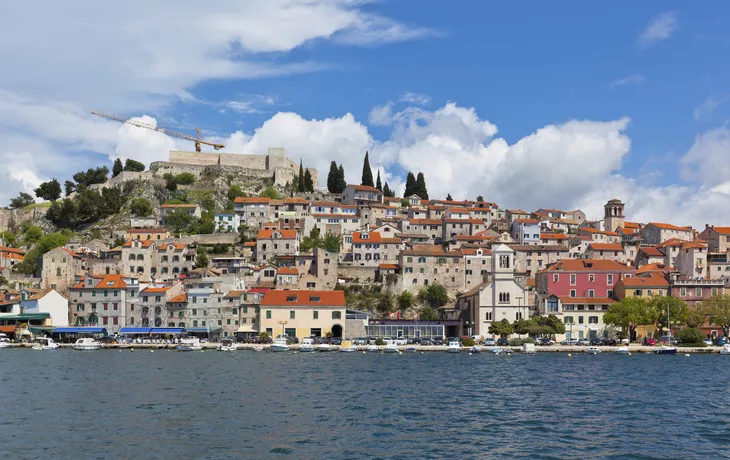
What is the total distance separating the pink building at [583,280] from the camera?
276 ft

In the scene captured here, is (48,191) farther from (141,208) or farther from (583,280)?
(583,280)

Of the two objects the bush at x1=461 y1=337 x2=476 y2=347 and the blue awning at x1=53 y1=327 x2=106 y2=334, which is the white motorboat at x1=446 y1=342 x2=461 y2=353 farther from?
the blue awning at x1=53 y1=327 x2=106 y2=334

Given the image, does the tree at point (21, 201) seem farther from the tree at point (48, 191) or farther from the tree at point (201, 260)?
the tree at point (201, 260)

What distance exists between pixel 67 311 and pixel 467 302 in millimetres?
45231

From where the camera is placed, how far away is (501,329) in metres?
75.6

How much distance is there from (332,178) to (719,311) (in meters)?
72.3

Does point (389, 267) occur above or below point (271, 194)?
below

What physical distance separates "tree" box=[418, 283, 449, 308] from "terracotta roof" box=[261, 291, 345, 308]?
43.6 feet

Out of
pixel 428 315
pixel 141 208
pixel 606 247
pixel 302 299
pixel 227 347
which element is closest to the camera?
pixel 227 347

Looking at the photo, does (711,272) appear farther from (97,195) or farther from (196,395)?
(97,195)

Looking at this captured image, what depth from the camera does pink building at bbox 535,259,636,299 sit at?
8400 centimetres

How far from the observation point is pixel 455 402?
3647 cm

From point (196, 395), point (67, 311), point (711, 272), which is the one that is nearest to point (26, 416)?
point (196, 395)

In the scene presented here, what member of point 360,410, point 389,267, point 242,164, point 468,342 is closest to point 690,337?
point 468,342
